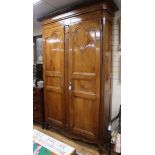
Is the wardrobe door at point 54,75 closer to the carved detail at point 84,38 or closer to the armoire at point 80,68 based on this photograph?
the armoire at point 80,68

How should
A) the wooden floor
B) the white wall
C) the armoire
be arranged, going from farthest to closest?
the white wall < the wooden floor < the armoire

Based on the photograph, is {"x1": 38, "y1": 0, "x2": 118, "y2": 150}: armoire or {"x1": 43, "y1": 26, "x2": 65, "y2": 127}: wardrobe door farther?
{"x1": 43, "y1": 26, "x2": 65, "y2": 127}: wardrobe door

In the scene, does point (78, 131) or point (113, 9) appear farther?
point (78, 131)

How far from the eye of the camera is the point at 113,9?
2041 mm

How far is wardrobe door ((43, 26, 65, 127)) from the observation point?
Result: 2.33 meters

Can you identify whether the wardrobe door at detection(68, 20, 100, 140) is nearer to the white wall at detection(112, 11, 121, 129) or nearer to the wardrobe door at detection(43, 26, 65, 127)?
the wardrobe door at detection(43, 26, 65, 127)

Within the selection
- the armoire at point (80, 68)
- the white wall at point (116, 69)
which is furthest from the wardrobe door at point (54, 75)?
the white wall at point (116, 69)

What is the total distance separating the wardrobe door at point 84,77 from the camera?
1943 mm

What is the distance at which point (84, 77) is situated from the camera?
205cm

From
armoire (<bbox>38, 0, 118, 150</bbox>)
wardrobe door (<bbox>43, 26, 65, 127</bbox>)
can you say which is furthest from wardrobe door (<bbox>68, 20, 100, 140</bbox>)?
wardrobe door (<bbox>43, 26, 65, 127</bbox>)
